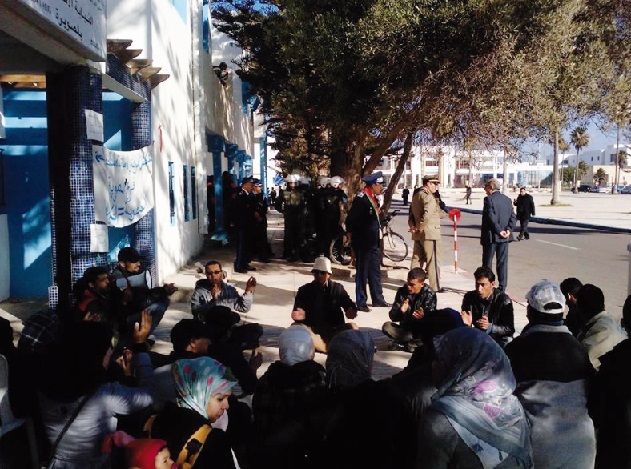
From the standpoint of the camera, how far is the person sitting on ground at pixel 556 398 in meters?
3.50

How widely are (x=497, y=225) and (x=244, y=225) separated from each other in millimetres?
4832

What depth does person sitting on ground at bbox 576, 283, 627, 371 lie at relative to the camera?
4855mm

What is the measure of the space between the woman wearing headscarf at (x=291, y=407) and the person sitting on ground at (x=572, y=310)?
255 centimetres

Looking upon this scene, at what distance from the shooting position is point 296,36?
13750 mm

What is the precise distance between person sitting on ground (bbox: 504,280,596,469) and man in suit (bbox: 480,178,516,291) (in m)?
7.31

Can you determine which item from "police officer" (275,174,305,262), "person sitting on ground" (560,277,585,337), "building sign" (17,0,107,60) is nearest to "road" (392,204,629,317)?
"police officer" (275,174,305,262)

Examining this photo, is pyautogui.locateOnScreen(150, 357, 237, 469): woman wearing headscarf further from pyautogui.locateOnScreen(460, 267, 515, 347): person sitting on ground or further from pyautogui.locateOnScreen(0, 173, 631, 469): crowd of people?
pyautogui.locateOnScreen(460, 267, 515, 347): person sitting on ground

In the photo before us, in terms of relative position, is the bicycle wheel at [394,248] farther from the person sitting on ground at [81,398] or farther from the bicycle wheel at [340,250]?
the person sitting on ground at [81,398]

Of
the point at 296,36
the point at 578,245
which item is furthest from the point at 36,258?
the point at 578,245

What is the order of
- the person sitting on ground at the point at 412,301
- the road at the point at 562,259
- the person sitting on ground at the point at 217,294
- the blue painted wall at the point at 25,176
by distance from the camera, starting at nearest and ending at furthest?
the person sitting on ground at the point at 217,294
the person sitting on ground at the point at 412,301
the blue painted wall at the point at 25,176
the road at the point at 562,259

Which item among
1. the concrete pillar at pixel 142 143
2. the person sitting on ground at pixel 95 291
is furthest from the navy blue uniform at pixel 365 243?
the person sitting on ground at pixel 95 291

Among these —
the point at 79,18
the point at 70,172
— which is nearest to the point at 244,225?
the point at 70,172

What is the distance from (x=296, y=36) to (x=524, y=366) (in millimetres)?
11109

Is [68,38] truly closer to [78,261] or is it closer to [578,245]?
[78,261]
